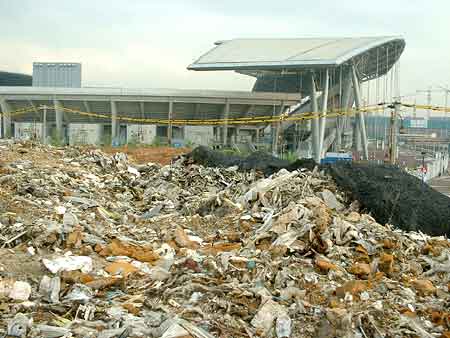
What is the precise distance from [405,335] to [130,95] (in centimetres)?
3694

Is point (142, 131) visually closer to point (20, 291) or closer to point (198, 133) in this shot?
point (198, 133)

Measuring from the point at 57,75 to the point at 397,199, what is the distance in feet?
141

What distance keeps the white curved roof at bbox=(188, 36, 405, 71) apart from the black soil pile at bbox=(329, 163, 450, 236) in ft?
84.1

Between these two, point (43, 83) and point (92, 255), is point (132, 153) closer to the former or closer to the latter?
point (92, 255)

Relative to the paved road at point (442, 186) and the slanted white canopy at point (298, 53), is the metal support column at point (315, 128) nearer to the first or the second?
the slanted white canopy at point (298, 53)

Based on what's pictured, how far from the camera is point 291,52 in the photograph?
3928 cm

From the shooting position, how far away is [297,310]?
475 centimetres

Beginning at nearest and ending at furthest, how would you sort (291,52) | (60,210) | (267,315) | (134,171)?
1. (267,315)
2. (60,210)
3. (134,171)
4. (291,52)

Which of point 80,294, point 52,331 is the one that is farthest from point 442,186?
point 52,331

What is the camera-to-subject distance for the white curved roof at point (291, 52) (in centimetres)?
3588

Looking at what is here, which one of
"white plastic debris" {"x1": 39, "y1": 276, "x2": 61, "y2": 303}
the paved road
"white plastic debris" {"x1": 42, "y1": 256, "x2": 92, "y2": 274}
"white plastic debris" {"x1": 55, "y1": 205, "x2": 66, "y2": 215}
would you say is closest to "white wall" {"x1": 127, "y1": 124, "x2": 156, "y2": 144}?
the paved road

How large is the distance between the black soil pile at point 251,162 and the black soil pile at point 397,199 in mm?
1188

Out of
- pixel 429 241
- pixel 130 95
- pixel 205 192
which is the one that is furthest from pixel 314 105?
pixel 429 241

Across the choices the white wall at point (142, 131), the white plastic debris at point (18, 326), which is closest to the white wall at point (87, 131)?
the white wall at point (142, 131)
